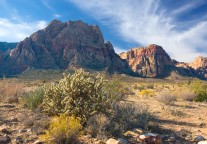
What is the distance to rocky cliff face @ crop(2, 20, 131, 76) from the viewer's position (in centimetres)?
10294

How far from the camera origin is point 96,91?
9031 mm

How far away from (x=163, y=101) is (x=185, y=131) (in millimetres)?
7738

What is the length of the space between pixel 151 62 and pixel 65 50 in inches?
2653

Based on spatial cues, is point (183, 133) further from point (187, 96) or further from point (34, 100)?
point (187, 96)

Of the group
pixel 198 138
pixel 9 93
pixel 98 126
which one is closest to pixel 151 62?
pixel 9 93

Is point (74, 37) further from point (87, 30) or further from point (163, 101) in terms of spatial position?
point (163, 101)

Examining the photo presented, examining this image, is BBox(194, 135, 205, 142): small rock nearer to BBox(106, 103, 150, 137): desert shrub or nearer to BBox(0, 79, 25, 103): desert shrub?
BBox(106, 103, 150, 137): desert shrub

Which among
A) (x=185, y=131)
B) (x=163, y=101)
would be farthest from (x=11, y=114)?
(x=163, y=101)

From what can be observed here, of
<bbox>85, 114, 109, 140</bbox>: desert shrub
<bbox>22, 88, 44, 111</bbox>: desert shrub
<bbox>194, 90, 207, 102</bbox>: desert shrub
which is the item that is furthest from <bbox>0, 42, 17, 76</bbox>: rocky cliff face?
<bbox>85, 114, 109, 140</bbox>: desert shrub

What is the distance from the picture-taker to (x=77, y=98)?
28.8 ft

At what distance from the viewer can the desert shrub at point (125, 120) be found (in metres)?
7.70

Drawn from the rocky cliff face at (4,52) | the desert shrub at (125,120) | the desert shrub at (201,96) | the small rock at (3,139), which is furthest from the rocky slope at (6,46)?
the small rock at (3,139)

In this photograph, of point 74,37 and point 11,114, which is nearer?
point 11,114

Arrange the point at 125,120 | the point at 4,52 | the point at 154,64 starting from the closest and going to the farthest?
the point at 125,120, the point at 4,52, the point at 154,64
